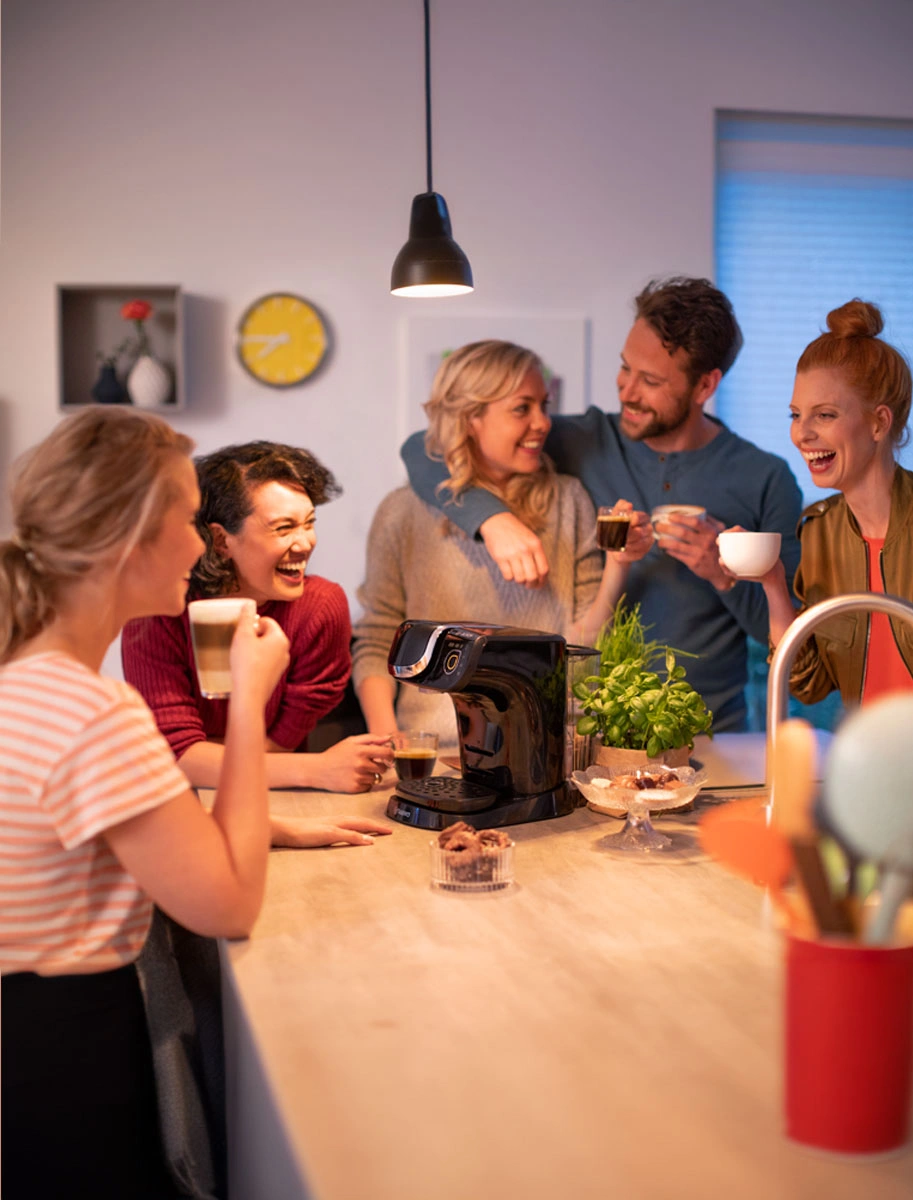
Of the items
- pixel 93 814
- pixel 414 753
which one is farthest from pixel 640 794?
pixel 93 814

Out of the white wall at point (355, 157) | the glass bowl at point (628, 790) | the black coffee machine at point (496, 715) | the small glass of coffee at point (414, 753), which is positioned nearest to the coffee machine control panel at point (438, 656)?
the black coffee machine at point (496, 715)

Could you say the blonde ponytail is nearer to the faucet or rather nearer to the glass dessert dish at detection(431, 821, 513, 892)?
the glass dessert dish at detection(431, 821, 513, 892)

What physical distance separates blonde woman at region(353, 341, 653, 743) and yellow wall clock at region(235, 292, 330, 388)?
136 cm

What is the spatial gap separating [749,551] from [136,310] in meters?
2.83

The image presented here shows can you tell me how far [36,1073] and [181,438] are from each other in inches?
30.9

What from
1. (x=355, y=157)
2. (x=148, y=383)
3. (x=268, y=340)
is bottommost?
(x=148, y=383)

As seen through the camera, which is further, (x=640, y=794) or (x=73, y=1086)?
(x=640, y=794)

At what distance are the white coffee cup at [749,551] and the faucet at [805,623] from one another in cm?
52

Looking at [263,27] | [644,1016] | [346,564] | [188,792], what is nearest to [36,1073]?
[188,792]

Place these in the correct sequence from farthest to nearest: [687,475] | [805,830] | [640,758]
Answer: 1. [687,475]
2. [640,758]
3. [805,830]

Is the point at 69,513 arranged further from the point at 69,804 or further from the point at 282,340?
the point at 282,340

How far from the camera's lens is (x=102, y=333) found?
433 centimetres

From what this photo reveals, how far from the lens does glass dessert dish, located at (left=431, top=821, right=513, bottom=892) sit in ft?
5.25

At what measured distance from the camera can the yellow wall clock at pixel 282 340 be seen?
4.38 meters
